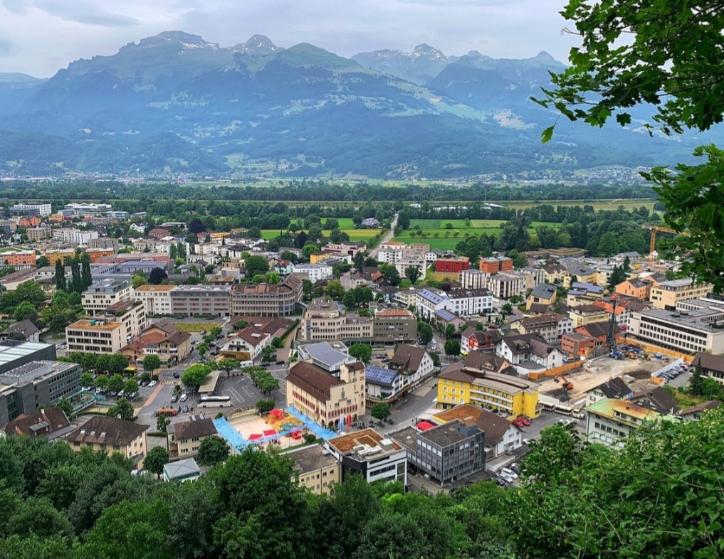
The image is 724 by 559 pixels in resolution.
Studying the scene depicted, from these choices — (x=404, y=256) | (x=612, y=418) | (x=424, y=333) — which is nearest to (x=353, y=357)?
(x=424, y=333)

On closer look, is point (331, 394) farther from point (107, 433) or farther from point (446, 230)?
point (446, 230)

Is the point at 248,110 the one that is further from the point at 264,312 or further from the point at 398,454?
the point at 398,454

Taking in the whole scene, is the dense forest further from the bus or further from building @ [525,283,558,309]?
building @ [525,283,558,309]

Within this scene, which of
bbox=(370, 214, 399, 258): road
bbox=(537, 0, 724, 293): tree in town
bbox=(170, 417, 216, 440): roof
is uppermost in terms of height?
bbox=(537, 0, 724, 293): tree in town

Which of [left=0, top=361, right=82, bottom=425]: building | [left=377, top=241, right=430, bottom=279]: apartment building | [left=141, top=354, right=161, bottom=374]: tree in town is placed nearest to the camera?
[left=0, top=361, right=82, bottom=425]: building

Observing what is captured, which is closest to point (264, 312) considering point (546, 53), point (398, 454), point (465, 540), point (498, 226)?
point (398, 454)

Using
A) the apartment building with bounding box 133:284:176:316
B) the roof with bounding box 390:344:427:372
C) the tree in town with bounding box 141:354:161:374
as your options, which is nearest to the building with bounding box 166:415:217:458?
the tree in town with bounding box 141:354:161:374
